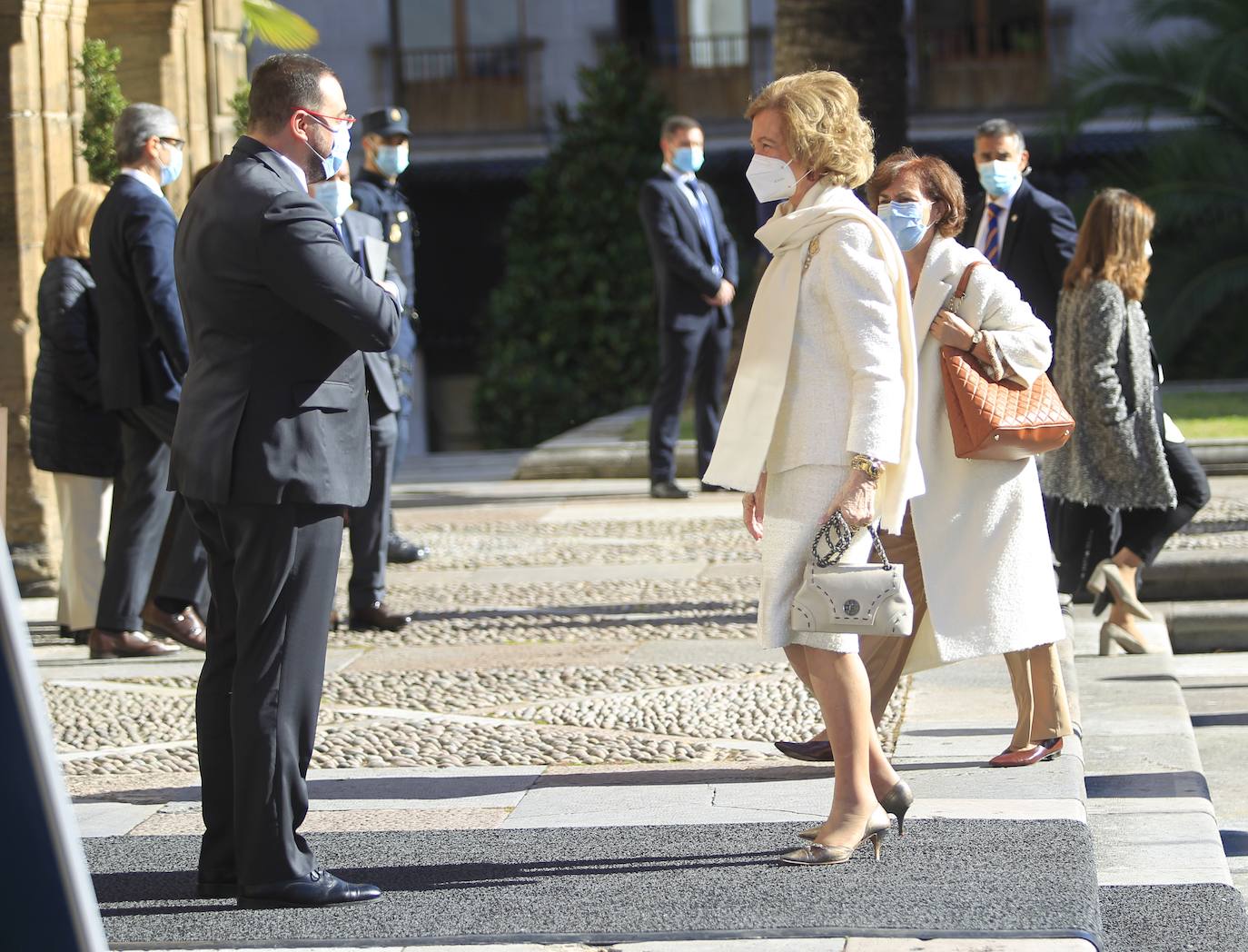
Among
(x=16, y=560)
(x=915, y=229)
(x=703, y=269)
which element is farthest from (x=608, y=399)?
(x=915, y=229)

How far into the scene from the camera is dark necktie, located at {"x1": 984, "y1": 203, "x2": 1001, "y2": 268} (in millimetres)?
7961

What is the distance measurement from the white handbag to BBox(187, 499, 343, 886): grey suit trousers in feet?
3.37

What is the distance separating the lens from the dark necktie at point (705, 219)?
11.2 meters

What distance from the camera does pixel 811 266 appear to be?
13.8 feet

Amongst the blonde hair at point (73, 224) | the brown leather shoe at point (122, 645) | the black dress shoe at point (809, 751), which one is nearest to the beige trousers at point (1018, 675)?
the black dress shoe at point (809, 751)

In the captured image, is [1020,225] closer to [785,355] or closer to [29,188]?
[785,355]

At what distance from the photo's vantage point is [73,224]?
7438 millimetres

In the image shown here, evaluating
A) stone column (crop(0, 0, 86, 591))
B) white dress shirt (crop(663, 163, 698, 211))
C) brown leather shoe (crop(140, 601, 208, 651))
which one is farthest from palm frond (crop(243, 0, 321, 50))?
brown leather shoe (crop(140, 601, 208, 651))

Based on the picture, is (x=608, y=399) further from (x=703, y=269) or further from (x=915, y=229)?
(x=915, y=229)

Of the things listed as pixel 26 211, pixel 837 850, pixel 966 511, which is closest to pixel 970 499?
pixel 966 511

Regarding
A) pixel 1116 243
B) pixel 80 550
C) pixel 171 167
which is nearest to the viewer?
pixel 1116 243

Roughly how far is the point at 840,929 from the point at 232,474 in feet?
5.01

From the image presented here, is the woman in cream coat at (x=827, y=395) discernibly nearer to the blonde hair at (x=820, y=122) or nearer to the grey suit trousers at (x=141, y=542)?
the blonde hair at (x=820, y=122)

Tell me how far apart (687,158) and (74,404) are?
4625 millimetres
